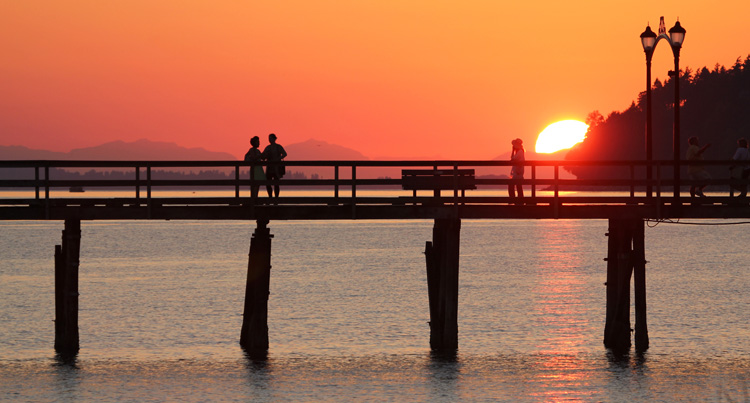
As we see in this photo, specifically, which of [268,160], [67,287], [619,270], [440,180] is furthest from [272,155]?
[619,270]

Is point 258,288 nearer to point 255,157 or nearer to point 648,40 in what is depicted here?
point 255,157

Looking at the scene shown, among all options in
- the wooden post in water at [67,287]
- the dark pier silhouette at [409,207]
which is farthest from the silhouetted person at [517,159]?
the wooden post in water at [67,287]

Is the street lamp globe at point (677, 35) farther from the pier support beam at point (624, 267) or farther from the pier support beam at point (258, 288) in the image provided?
the pier support beam at point (258, 288)

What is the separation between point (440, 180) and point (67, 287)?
914cm

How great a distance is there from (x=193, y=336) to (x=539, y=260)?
160 ft

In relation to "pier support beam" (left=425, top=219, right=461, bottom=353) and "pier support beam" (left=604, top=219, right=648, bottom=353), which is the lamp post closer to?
"pier support beam" (left=604, top=219, right=648, bottom=353)

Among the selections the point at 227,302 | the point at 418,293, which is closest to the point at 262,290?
the point at 227,302

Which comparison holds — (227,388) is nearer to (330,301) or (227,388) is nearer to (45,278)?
(330,301)

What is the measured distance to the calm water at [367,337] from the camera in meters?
22.8

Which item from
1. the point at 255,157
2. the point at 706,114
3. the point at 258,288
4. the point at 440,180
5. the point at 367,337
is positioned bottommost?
the point at 367,337

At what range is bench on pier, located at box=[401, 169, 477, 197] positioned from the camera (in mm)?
23203

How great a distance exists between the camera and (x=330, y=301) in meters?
44.8

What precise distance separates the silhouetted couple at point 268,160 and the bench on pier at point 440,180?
9.76ft

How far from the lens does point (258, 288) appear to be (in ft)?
82.5
